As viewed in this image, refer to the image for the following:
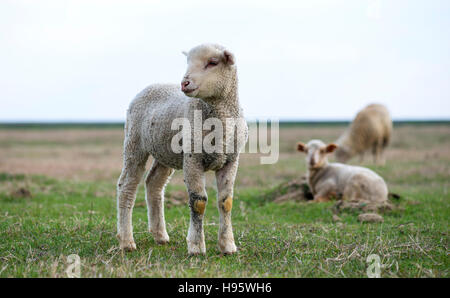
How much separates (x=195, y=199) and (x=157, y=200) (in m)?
1.26

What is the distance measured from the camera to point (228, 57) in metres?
5.70

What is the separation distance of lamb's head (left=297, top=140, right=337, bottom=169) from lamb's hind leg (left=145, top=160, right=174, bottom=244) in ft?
17.5

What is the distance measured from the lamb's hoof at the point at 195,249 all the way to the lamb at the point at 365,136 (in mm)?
15775

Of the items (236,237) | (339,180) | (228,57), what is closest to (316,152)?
(339,180)

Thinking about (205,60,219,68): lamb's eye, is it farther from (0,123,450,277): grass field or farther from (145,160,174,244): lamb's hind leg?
(0,123,450,277): grass field

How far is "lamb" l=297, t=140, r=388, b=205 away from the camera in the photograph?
10844 mm

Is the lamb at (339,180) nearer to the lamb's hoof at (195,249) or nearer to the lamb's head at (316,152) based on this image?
the lamb's head at (316,152)

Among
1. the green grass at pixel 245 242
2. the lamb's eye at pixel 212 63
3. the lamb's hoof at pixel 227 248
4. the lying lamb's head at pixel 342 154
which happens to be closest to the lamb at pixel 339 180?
the green grass at pixel 245 242

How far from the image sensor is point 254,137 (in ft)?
25.6
